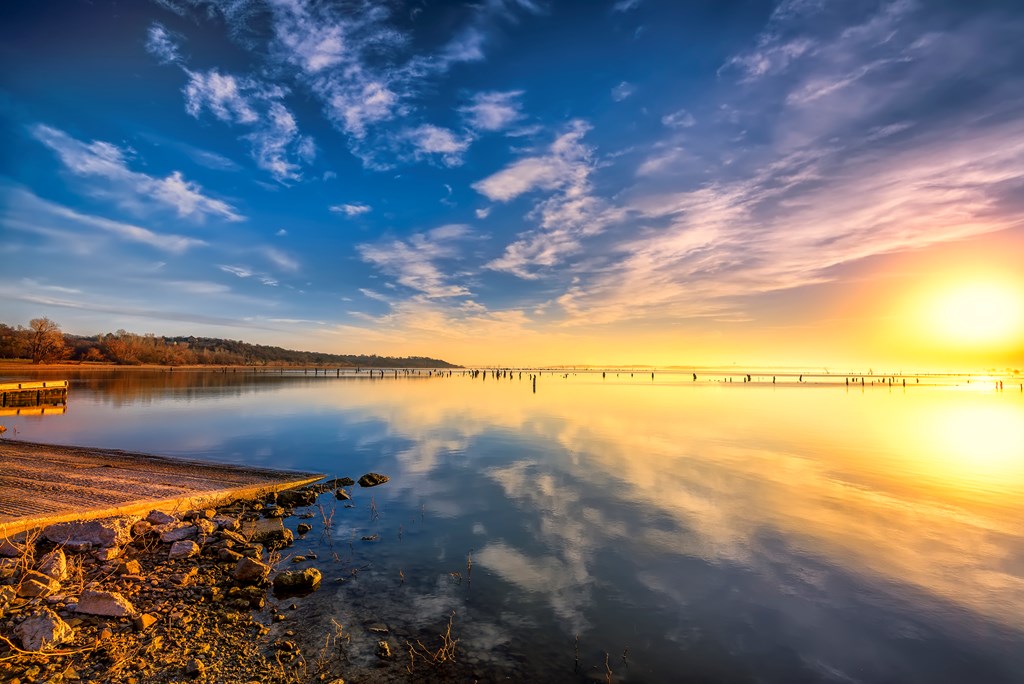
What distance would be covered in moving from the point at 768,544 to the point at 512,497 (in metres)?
9.90

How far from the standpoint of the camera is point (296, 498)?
1886cm

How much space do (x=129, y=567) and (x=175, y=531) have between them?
2.41 meters

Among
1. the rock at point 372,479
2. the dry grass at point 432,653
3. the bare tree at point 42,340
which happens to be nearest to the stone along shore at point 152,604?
the dry grass at point 432,653

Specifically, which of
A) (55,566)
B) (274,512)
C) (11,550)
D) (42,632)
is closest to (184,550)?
(55,566)

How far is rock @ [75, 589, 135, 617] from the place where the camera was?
8867 millimetres

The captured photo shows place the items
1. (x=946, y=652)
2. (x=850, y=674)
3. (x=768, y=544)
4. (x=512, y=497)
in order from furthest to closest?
(x=512, y=497), (x=768, y=544), (x=946, y=652), (x=850, y=674)

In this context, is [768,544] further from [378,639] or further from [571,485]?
[378,639]

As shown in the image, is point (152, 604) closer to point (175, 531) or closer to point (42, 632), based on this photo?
point (42, 632)

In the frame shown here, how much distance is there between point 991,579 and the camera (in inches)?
518

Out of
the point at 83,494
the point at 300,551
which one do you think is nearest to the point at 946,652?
A: the point at 300,551

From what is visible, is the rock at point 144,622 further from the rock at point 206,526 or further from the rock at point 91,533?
the rock at point 206,526

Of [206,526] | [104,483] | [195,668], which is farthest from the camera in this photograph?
[104,483]

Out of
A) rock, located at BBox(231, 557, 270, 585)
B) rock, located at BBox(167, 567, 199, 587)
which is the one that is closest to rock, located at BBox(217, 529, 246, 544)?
rock, located at BBox(167, 567, 199, 587)

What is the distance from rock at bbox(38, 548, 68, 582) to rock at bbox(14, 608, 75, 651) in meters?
1.81
